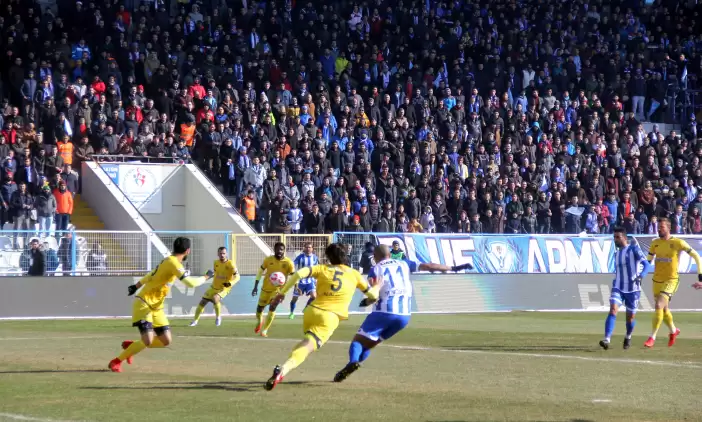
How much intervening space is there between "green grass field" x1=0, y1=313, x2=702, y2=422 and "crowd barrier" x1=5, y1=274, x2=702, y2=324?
5.16 metres

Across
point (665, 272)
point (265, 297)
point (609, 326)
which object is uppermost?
point (665, 272)

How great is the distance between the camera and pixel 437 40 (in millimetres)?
41812

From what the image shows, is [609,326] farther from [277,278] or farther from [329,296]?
[277,278]

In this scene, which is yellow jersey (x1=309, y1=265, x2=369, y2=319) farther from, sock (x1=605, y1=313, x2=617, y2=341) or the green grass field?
sock (x1=605, y1=313, x2=617, y2=341)

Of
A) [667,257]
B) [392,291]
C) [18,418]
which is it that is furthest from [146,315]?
[667,257]

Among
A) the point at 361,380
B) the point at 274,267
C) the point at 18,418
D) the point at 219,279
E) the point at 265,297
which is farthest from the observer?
the point at 219,279

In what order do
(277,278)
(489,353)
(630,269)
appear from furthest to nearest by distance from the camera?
(630,269) → (489,353) → (277,278)

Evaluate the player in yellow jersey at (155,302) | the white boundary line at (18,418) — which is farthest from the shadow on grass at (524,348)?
the white boundary line at (18,418)

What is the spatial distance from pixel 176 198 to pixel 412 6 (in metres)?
13.1

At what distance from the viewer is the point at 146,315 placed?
14844 mm

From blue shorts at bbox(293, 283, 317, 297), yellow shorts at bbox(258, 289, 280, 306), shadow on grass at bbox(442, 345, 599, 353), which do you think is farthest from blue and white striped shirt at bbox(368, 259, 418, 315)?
blue shorts at bbox(293, 283, 317, 297)

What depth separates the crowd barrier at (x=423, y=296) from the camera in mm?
28781

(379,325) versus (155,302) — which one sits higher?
(155,302)

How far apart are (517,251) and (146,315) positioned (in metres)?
21.2
